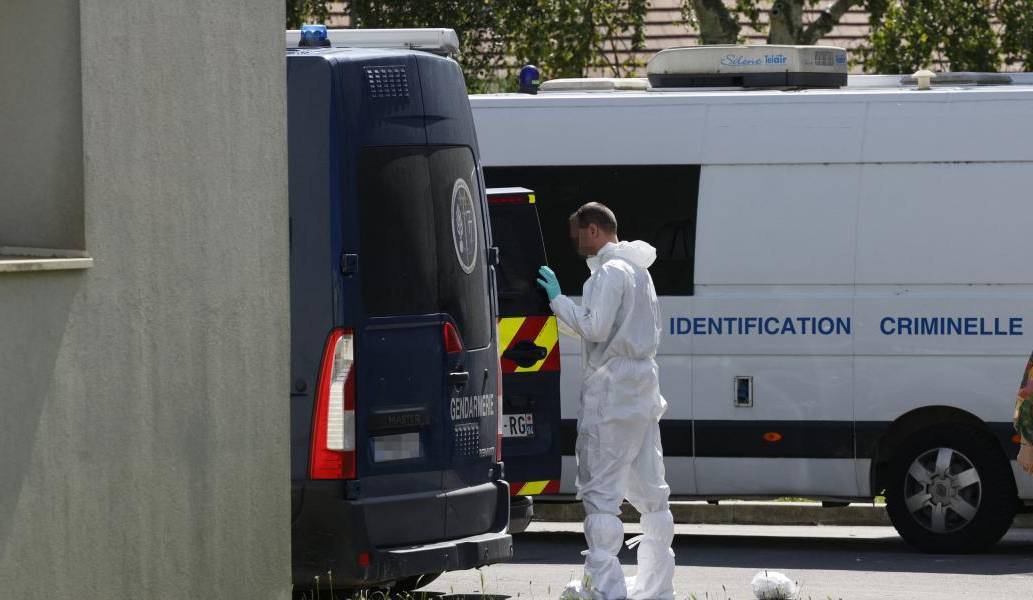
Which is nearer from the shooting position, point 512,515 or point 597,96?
point 512,515

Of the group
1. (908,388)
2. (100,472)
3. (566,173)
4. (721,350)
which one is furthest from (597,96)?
(100,472)

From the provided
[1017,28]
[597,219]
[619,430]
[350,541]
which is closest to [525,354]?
[597,219]

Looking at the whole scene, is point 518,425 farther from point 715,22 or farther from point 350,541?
point 715,22

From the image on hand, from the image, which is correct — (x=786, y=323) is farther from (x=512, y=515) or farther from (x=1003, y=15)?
(x=1003, y=15)

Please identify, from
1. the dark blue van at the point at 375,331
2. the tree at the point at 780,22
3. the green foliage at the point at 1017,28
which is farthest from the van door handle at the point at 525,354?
the green foliage at the point at 1017,28

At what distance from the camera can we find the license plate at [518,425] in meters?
9.21

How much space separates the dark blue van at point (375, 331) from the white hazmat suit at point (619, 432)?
2.64 feet

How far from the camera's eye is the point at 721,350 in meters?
10.4

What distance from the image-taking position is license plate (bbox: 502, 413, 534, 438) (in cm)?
921

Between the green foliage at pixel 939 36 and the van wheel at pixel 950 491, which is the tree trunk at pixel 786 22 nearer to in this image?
the green foliage at pixel 939 36

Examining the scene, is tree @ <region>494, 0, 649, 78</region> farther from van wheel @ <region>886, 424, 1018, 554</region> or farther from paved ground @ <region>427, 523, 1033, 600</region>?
van wheel @ <region>886, 424, 1018, 554</region>

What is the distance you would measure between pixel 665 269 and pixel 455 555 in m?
3.70

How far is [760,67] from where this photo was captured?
1112cm

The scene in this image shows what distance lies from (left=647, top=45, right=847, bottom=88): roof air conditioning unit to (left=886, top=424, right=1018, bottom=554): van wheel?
225 centimetres
